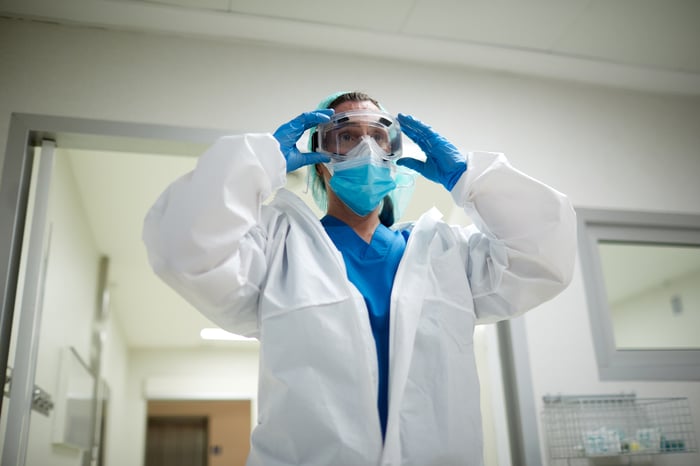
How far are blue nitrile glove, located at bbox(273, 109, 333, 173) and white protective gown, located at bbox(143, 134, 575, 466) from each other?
9 cm

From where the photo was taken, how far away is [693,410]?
2336 millimetres

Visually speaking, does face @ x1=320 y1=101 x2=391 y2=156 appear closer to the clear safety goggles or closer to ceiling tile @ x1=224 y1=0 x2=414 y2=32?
the clear safety goggles

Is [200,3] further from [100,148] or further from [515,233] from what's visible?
[515,233]

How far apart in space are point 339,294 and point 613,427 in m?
1.47

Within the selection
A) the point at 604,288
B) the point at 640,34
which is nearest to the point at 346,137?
the point at 604,288

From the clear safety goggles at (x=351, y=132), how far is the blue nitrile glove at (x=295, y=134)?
58 mm

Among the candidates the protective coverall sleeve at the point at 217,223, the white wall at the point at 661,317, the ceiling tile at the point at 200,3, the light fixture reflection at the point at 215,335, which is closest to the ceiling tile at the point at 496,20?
the ceiling tile at the point at 200,3

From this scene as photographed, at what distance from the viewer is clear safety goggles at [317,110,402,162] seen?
1485 mm

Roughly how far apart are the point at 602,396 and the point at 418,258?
1.28m

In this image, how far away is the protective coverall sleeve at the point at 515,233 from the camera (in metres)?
1.36

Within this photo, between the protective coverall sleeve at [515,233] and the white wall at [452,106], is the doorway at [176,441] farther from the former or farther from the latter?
the protective coverall sleeve at [515,233]

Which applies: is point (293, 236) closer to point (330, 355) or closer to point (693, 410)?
point (330, 355)

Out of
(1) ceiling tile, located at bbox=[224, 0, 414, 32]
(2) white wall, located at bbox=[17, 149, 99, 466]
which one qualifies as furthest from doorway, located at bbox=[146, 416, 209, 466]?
(1) ceiling tile, located at bbox=[224, 0, 414, 32]

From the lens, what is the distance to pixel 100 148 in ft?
7.48
